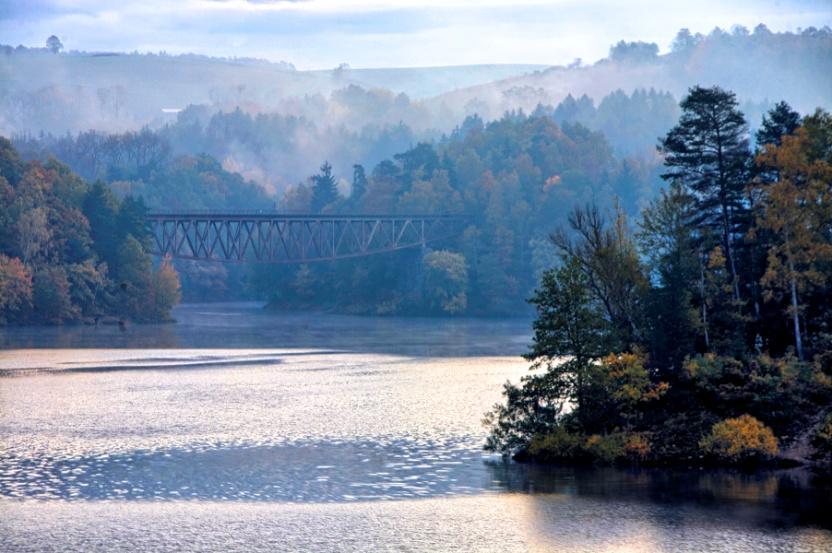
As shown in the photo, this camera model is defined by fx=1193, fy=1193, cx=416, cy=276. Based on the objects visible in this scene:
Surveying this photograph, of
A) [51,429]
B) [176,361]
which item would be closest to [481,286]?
[176,361]

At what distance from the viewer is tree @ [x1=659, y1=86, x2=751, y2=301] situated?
6756 cm

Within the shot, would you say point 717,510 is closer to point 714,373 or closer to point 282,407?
point 714,373

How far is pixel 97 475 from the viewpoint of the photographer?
53.1m

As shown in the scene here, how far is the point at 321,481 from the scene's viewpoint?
51906 millimetres

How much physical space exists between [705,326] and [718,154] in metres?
12.0

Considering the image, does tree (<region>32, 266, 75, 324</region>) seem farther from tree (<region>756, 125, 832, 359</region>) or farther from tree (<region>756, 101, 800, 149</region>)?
tree (<region>756, 125, 832, 359</region>)

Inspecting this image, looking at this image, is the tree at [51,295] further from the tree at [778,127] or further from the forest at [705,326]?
the tree at [778,127]

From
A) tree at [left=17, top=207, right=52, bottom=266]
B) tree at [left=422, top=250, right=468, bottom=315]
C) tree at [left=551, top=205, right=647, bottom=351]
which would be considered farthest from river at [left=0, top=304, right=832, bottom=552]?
tree at [left=422, top=250, right=468, bottom=315]

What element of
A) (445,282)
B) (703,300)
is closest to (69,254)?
(445,282)

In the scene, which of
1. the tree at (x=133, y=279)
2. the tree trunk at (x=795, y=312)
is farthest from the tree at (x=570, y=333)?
the tree at (x=133, y=279)

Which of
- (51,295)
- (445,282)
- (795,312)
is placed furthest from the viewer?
(445,282)

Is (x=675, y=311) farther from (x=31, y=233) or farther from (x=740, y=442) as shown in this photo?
(x=31, y=233)

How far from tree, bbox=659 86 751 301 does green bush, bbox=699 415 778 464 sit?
14.2m

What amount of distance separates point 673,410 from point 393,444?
46.3ft
